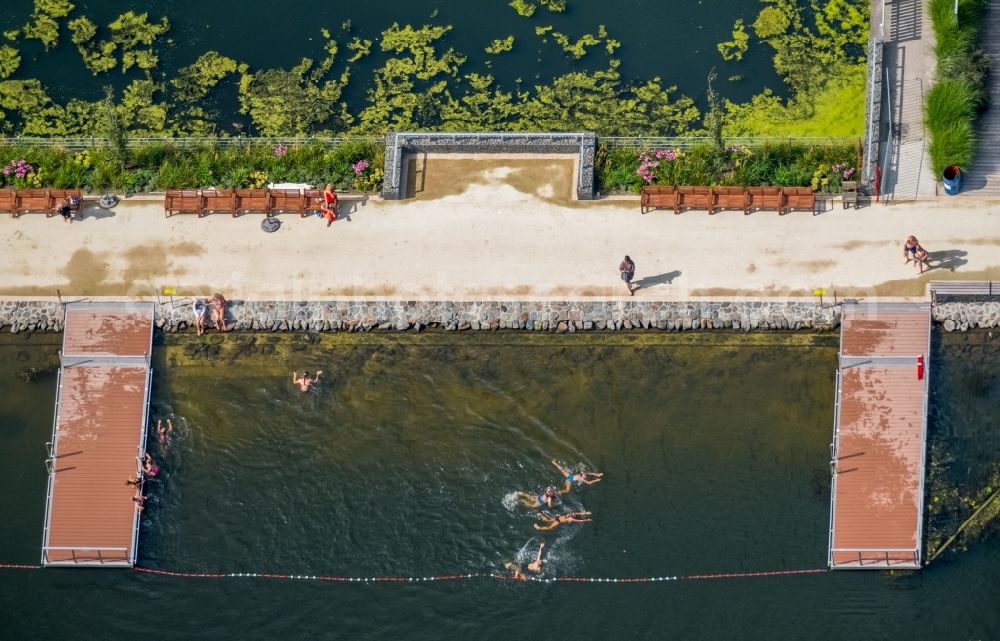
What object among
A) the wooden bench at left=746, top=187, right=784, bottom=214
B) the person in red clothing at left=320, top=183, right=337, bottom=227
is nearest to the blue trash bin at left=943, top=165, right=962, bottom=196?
the wooden bench at left=746, top=187, right=784, bottom=214

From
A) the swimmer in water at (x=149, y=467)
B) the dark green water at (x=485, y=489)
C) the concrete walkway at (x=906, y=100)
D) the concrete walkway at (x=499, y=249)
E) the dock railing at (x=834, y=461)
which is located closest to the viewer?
the dock railing at (x=834, y=461)

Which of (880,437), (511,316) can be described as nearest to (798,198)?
(880,437)

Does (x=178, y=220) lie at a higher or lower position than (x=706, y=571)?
higher

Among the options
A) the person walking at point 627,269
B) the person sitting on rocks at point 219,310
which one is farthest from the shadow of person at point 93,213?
the person walking at point 627,269

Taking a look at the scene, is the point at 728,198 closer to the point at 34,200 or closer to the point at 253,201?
the point at 253,201

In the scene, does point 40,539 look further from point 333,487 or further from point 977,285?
point 977,285

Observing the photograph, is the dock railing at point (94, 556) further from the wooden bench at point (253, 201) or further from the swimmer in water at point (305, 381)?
the wooden bench at point (253, 201)

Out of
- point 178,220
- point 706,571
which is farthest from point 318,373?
point 706,571
